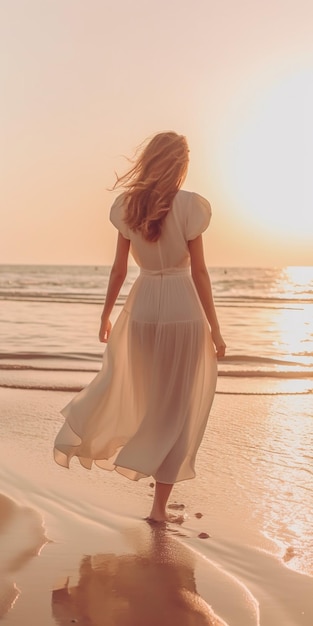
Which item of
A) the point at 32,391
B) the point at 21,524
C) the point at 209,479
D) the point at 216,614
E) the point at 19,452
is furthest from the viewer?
the point at 32,391

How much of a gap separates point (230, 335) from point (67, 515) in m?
13.2

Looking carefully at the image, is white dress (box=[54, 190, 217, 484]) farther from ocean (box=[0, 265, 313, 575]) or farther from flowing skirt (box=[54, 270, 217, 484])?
ocean (box=[0, 265, 313, 575])

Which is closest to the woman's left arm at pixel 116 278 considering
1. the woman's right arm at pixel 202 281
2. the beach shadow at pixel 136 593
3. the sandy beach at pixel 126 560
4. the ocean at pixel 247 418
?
the woman's right arm at pixel 202 281

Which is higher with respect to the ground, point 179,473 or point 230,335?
point 179,473

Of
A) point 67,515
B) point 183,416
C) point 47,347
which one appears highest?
point 183,416

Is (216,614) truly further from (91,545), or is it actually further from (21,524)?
(21,524)

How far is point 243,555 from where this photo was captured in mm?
4332

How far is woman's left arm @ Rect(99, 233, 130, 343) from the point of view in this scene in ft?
16.9

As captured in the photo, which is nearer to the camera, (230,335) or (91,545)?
(91,545)

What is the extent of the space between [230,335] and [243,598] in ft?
47.1

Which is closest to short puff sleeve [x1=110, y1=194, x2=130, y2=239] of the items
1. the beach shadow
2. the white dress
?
the white dress

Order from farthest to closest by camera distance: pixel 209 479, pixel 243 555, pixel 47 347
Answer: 1. pixel 47 347
2. pixel 209 479
3. pixel 243 555

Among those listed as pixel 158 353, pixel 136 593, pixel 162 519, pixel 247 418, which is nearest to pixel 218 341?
pixel 158 353

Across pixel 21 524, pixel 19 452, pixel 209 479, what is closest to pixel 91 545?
pixel 21 524
